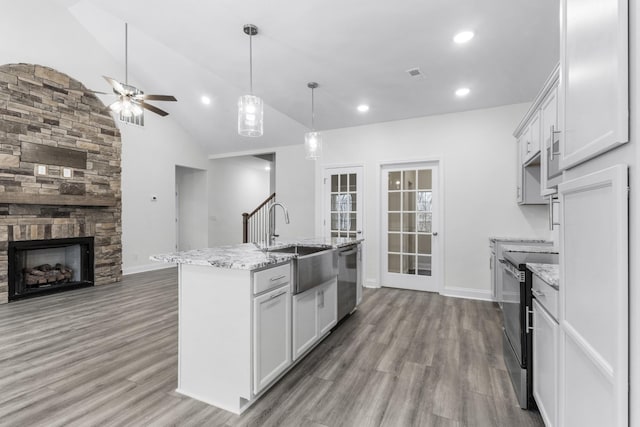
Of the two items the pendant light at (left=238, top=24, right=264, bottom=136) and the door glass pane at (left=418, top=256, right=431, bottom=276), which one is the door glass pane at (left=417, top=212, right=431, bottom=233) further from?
the pendant light at (left=238, top=24, right=264, bottom=136)

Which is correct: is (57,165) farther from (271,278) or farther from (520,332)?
(520,332)

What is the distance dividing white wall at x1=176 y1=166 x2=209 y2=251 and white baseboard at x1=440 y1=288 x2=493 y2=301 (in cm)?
574

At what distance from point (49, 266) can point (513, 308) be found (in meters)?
6.14

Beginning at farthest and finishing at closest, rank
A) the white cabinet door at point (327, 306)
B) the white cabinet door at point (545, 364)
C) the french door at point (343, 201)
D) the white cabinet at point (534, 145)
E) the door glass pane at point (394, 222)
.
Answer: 1. the french door at point (343, 201)
2. the door glass pane at point (394, 222)
3. the white cabinet door at point (327, 306)
4. the white cabinet at point (534, 145)
5. the white cabinet door at point (545, 364)

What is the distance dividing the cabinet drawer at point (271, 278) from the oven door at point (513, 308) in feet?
4.96

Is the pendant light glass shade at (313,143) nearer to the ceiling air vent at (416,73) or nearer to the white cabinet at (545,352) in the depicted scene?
the ceiling air vent at (416,73)

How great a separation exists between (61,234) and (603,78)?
6.21m

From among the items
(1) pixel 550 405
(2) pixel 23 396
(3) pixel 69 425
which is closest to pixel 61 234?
(2) pixel 23 396

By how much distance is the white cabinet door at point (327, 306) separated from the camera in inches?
111

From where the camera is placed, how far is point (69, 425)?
Result: 179 cm

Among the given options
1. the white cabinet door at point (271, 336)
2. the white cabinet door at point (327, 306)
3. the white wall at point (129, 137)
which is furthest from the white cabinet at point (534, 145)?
the white wall at point (129, 137)

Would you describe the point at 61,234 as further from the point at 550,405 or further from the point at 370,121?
the point at 550,405

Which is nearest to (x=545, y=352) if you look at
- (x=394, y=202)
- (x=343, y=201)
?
(x=394, y=202)

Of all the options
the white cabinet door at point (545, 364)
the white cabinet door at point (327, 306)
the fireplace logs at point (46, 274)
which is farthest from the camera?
the fireplace logs at point (46, 274)
